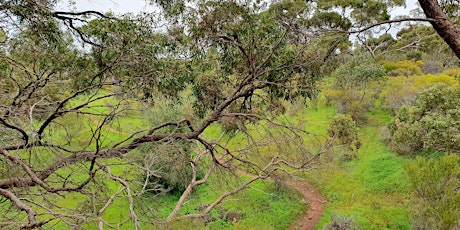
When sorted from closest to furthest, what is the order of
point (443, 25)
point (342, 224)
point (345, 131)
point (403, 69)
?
point (443, 25) < point (342, 224) < point (345, 131) < point (403, 69)

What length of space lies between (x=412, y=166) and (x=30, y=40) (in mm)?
8277

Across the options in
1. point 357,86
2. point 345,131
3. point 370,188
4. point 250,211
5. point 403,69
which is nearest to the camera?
point 250,211

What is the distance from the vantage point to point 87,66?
17.8ft

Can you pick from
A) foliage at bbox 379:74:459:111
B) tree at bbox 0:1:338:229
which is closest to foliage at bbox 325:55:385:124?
foliage at bbox 379:74:459:111

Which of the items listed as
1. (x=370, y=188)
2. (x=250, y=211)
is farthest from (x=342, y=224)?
(x=370, y=188)

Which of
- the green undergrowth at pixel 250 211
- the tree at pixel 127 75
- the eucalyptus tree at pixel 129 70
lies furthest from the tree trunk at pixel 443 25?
the green undergrowth at pixel 250 211

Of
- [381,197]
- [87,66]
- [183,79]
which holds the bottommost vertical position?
[381,197]

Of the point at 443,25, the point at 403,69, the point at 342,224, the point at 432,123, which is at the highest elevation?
the point at 443,25

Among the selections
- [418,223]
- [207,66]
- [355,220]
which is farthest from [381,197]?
[207,66]

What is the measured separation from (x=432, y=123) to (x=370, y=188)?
2.95m

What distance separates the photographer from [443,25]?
11.9 feet

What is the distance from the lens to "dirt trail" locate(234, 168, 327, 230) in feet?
34.0

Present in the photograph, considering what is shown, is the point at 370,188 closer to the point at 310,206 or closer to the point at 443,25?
the point at 310,206

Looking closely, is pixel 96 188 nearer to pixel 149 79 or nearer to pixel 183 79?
pixel 149 79
